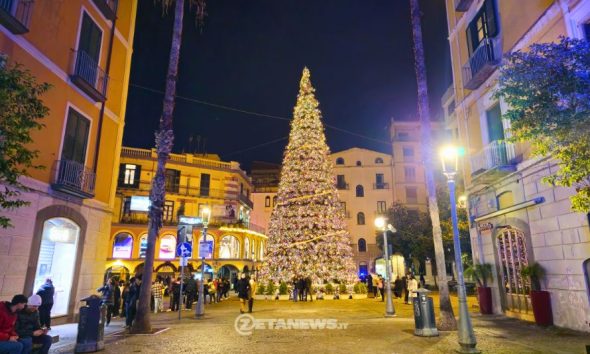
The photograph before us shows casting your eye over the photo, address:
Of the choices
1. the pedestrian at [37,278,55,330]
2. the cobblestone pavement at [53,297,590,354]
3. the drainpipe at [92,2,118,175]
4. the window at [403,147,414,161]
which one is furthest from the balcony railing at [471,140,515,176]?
the window at [403,147,414,161]

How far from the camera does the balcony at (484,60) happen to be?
1384 cm

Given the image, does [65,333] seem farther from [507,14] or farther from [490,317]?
[507,14]

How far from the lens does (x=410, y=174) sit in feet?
157

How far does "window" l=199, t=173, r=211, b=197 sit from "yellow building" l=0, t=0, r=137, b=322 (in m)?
22.9

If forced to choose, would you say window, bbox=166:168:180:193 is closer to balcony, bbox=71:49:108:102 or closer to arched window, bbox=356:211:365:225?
arched window, bbox=356:211:365:225

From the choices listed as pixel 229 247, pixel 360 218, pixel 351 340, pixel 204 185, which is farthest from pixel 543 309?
pixel 360 218

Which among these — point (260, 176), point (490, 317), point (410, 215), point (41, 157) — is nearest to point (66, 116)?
point (41, 157)

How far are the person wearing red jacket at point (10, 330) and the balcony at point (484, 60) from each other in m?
15.3

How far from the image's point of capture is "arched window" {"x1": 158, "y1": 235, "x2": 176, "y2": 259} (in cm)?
3650

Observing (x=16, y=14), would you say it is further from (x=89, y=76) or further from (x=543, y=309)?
(x=543, y=309)

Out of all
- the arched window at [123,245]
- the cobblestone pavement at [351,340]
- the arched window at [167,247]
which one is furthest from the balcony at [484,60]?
the arched window at [123,245]

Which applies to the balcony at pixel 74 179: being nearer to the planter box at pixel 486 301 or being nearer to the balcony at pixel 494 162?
the balcony at pixel 494 162

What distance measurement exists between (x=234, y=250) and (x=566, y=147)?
3543 cm

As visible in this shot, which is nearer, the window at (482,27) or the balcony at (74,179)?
the balcony at (74,179)
